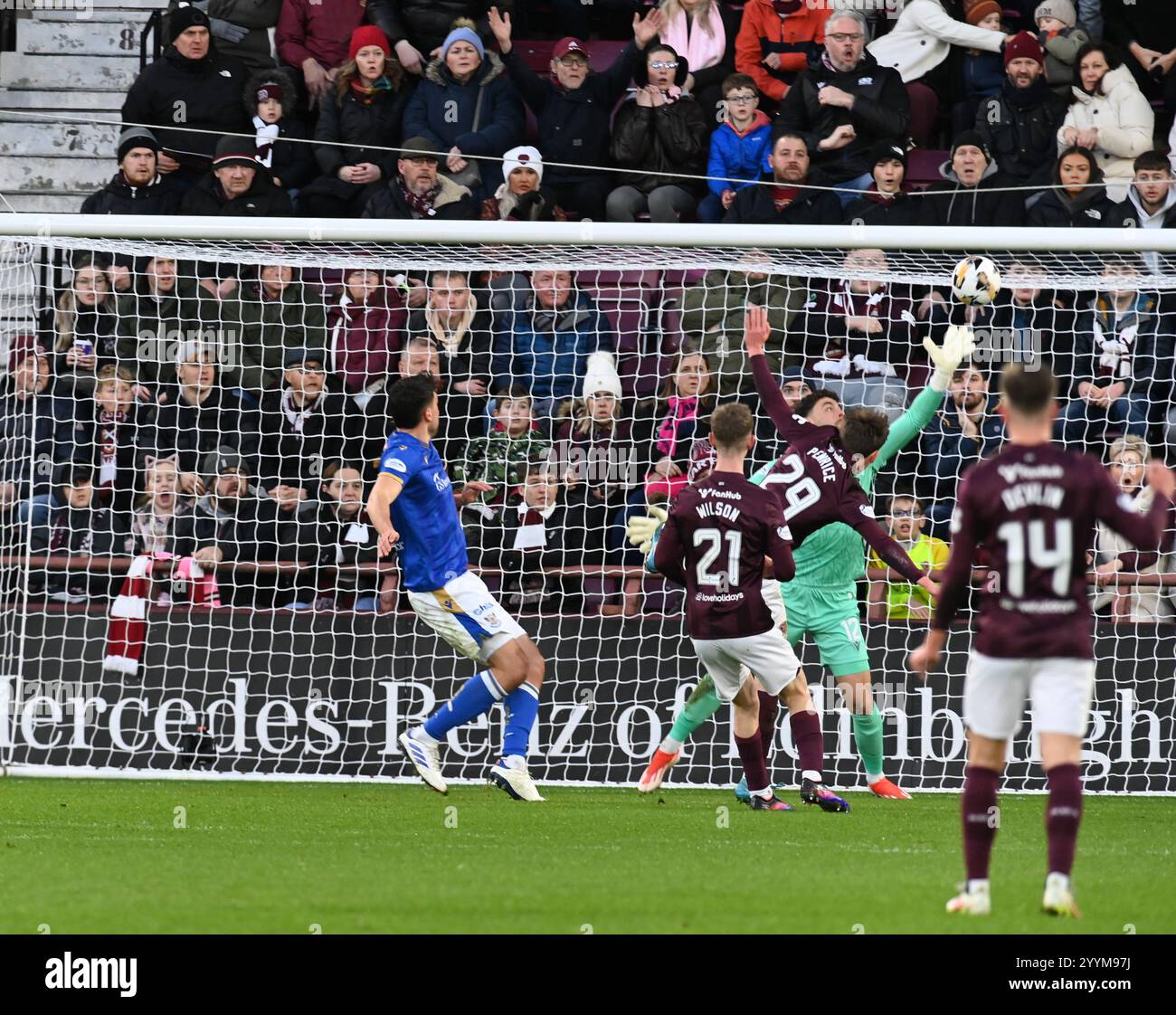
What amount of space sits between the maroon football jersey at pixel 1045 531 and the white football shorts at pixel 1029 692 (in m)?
0.05

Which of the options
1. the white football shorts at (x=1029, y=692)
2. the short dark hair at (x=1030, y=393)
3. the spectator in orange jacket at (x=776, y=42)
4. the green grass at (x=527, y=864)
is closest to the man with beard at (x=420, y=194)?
the spectator in orange jacket at (x=776, y=42)

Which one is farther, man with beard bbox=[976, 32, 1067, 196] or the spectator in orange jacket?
the spectator in orange jacket

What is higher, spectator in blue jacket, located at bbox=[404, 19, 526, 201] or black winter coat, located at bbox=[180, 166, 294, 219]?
spectator in blue jacket, located at bbox=[404, 19, 526, 201]

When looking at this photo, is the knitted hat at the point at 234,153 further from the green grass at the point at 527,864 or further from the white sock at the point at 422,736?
the white sock at the point at 422,736

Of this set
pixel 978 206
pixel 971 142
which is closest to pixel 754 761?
pixel 978 206

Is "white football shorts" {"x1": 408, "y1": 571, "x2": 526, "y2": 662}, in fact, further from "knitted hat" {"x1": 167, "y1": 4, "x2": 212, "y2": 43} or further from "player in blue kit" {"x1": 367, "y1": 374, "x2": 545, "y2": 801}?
"knitted hat" {"x1": 167, "y1": 4, "x2": 212, "y2": 43}

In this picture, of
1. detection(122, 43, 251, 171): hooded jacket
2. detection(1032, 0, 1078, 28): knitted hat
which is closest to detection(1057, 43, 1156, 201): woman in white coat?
detection(1032, 0, 1078, 28): knitted hat

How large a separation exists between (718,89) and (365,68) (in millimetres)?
2794

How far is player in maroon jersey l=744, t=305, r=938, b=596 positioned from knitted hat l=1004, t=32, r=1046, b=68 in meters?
4.98

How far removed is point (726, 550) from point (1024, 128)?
6.27 m

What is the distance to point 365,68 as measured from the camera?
13.4 meters

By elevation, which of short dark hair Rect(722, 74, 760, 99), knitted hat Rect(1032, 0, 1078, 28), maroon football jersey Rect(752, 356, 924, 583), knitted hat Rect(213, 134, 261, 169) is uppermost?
knitted hat Rect(1032, 0, 1078, 28)

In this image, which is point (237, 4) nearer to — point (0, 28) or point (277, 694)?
point (0, 28)

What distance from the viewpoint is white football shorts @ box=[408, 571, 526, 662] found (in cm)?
916
